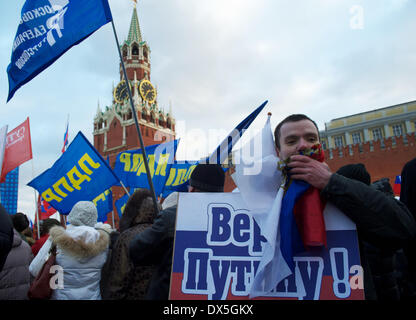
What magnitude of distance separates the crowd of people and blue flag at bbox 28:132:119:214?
4.03 feet

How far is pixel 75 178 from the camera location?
514cm

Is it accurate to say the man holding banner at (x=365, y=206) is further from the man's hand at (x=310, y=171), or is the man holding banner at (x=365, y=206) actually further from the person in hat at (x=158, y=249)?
the person in hat at (x=158, y=249)

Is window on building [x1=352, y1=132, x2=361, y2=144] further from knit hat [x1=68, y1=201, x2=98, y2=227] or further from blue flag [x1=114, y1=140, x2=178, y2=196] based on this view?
knit hat [x1=68, y1=201, x2=98, y2=227]

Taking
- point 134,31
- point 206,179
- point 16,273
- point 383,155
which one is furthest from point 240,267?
point 134,31

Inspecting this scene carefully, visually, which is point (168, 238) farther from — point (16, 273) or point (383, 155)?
point (383, 155)

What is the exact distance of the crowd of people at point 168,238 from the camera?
1188 millimetres

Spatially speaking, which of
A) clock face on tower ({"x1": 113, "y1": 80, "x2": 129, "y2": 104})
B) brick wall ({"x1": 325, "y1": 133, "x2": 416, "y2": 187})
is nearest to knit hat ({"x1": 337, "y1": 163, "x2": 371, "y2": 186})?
brick wall ({"x1": 325, "y1": 133, "x2": 416, "y2": 187})

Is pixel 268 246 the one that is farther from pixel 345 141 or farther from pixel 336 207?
pixel 345 141

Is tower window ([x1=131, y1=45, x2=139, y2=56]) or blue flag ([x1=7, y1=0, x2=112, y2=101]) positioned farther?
tower window ([x1=131, y1=45, x2=139, y2=56])

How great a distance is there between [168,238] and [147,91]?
4607cm

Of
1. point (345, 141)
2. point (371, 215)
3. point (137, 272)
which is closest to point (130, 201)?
point (137, 272)

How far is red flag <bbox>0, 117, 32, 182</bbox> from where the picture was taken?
684 centimetres

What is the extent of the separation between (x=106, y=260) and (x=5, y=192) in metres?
13.2

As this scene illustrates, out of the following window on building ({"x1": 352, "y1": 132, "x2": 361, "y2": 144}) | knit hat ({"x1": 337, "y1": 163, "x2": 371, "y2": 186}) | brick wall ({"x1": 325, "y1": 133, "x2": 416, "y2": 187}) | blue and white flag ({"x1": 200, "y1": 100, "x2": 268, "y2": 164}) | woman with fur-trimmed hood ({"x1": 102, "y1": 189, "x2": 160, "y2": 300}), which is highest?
window on building ({"x1": 352, "y1": 132, "x2": 361, "y2": 144})
